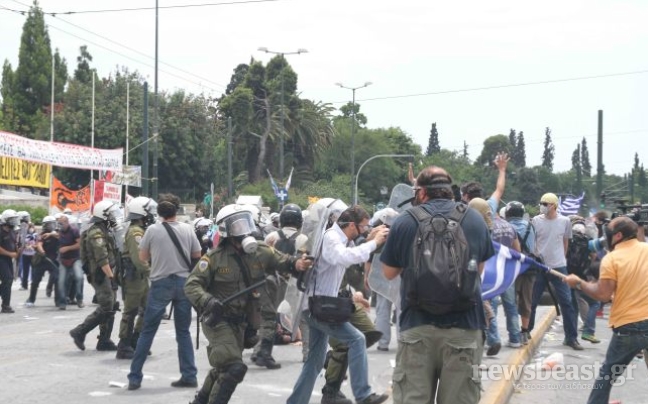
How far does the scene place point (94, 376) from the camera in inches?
393

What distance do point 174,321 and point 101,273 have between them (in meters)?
3.07

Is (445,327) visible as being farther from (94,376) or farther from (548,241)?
(548,241)

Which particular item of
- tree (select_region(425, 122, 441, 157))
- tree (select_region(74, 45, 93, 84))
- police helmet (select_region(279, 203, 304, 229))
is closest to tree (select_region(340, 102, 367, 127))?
tree (select_region(74, 45, 93, 84))

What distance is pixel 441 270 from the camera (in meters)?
5.11

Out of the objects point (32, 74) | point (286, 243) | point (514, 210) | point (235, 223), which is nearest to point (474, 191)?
point (514, 210)

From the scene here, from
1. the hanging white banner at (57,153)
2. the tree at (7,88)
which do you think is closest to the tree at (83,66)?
the tree at (7,88)

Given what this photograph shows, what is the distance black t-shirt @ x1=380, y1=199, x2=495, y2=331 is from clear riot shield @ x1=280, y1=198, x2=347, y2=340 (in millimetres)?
1923

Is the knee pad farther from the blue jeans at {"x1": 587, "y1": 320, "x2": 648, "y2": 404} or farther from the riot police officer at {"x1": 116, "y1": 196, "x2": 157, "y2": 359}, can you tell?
the riot police officer at {"x1": 116, "y1": 196, "x2": 157, "y2": 359}

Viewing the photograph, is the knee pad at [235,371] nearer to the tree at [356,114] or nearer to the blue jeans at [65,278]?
the blue jeans at [65,278]

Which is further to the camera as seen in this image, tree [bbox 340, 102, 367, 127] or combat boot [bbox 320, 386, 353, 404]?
tree [bbox 340, 102, 367, 127]

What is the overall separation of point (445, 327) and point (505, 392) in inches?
139

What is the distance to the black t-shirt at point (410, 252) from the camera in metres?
5.26

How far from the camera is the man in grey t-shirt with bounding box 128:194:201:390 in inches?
357

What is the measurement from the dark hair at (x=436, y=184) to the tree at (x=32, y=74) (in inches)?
2553
